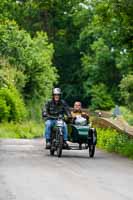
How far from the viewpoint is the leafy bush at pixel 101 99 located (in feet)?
260

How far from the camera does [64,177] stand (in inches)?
562

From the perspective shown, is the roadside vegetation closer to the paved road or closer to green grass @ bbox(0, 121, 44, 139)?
green grass @ bbox(0, 121, 44, 139)

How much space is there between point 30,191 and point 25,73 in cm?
3846

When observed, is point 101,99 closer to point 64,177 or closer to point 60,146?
point 60,146

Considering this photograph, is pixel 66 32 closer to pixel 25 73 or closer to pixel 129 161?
pixel 25 73

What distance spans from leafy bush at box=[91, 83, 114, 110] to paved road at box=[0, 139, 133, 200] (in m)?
58.8

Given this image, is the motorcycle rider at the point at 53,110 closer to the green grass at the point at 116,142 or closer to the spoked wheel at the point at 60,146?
the spoked wheel at the point at 60,146

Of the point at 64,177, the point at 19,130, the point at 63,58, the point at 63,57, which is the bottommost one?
the point at 19,130

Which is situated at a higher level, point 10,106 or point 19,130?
point 10,106

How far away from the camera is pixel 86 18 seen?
83562mm

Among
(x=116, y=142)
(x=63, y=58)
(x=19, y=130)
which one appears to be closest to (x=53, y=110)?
(x=116, y=142)

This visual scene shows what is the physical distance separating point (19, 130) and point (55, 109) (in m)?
20.9

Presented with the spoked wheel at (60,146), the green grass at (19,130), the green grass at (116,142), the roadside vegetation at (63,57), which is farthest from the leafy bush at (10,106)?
the spoked wheel at (60,146)

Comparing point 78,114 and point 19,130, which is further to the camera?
point 19,130
